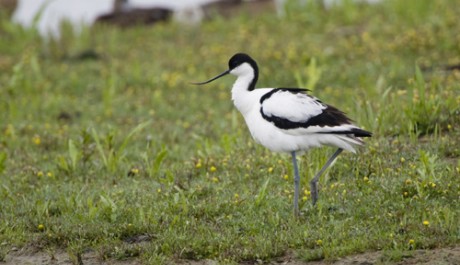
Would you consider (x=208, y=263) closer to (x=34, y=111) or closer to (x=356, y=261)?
(x=356, y=261)

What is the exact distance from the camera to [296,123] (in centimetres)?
711

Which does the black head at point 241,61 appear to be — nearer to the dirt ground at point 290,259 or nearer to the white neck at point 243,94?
the white neck at point 243,94

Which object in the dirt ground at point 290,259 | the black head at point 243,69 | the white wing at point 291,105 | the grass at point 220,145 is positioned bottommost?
the dirt ground at point 290,259

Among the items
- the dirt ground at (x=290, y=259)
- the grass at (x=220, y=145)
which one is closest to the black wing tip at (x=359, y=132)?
the grass at (x=220, y=145)

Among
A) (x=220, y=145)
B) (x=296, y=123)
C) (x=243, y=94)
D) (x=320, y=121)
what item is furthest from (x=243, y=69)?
(x=220, y=145)

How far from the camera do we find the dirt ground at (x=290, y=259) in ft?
20.2

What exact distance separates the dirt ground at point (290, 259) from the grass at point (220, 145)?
0.07 meters

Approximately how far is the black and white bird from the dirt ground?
950mm

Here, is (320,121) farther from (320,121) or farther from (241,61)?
(241,61)

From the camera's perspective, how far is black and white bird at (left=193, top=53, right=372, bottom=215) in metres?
7.01

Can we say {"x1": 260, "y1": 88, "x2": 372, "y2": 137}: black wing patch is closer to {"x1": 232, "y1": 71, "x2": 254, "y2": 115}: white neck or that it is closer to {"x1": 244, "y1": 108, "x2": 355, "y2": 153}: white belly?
{"x1": 244, "y1": 108, "x2": 355, "y2": 153}: white belly

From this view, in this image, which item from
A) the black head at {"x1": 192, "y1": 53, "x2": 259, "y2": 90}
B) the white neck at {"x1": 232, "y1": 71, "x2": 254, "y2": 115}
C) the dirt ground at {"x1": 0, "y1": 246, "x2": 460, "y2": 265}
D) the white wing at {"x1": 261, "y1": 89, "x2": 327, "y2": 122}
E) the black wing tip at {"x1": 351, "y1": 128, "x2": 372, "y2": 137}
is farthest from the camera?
the black head at {"x1": 192, "y1": 53, "x2": 259, "y2": 90}

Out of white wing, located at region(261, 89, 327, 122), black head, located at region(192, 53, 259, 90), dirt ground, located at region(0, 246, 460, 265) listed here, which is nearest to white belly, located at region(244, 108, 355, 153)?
white wing, located at region(261, 89, 327, 122)

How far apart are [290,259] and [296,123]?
1.20 meters
